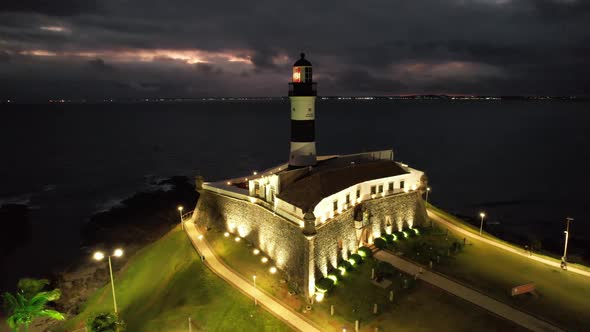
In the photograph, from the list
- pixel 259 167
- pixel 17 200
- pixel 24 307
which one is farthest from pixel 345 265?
pixel 17 200

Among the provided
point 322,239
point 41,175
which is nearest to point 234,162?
point 41,175

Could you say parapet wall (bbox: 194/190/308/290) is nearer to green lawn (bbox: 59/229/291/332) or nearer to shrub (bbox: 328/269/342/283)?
shrub (bbox: 328/269/342/283)

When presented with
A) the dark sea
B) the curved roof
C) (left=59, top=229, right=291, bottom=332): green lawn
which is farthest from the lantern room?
the dark sea

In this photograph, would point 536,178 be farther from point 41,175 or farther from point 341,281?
point 41,175

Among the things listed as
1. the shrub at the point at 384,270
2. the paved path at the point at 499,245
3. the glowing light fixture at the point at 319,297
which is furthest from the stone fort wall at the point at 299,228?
the paved path at the point at 499,245

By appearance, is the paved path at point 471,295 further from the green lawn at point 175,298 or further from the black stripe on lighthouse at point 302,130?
the black stripe on lighthouse at point 302,130

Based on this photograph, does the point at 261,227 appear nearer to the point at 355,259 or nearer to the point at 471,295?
the point at 355,259

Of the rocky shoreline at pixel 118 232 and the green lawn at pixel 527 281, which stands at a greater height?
the green lawn at pixel 527 281

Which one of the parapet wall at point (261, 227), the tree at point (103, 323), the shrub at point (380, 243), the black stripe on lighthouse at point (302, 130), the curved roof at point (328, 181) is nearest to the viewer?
the tree at point (103, 323)
